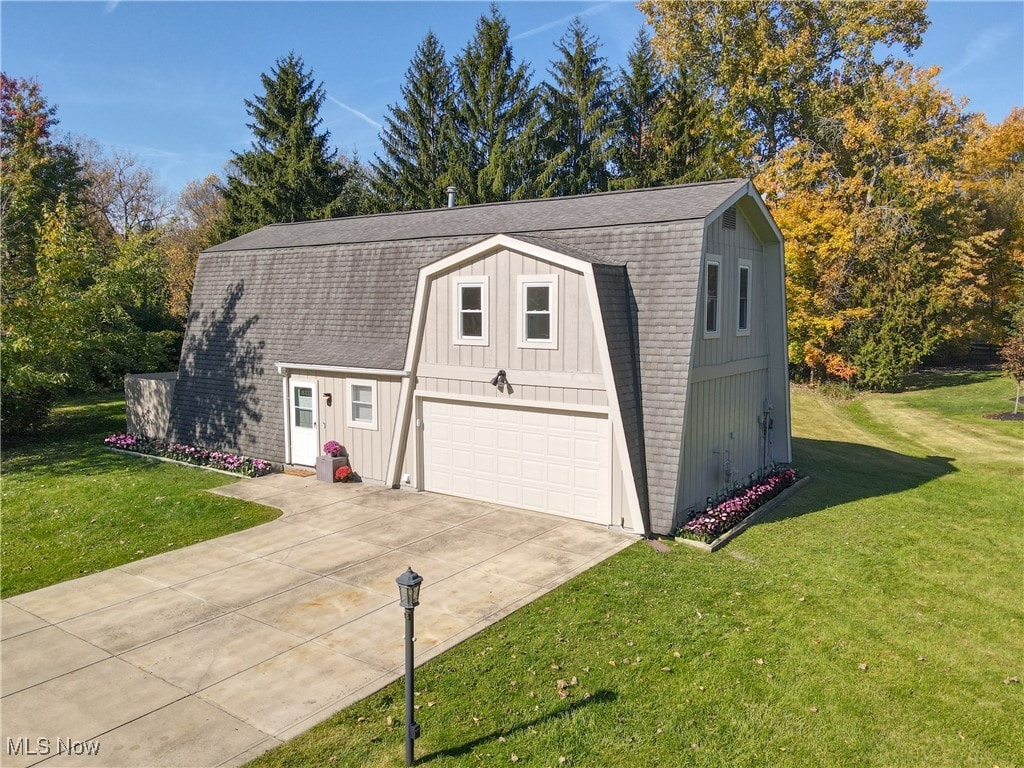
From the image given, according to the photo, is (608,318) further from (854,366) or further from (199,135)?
(199,135)

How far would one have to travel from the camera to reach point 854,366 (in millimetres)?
30969

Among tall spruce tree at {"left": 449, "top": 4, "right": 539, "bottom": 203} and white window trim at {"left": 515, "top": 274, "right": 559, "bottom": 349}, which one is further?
tall spruce tree at {"left": 449, "top": 4, "right": 539, "bottom": 203}

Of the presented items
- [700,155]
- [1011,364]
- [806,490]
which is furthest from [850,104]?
[806,490]

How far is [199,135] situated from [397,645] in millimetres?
33920

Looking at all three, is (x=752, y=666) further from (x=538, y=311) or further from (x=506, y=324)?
(x=506, y=324)

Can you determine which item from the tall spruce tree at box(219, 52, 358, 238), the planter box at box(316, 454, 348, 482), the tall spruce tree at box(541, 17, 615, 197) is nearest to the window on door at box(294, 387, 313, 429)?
the planter box at box(316, 454, 348, 482)

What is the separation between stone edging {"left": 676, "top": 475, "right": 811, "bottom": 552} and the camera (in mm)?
10914

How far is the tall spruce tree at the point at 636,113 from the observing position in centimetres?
3334

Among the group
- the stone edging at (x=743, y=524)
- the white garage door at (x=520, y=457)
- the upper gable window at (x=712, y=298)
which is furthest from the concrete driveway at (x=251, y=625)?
the upper gable window at (x=712, y=298)

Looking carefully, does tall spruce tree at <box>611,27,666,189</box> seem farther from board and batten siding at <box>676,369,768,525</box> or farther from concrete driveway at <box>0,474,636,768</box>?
concrete driveway at <box>0,474,636,768</box>

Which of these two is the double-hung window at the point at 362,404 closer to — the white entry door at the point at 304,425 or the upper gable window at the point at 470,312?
the white entry door at the point at 304,425

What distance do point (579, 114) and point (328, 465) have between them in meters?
26.2

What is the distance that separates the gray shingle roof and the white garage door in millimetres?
955
